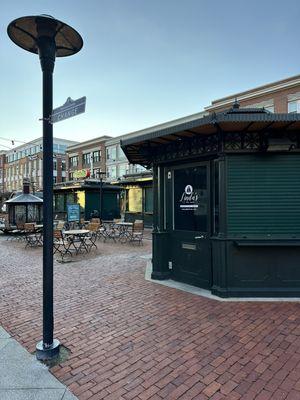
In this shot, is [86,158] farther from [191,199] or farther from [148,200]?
[191,199]

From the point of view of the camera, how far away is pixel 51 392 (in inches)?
97.7

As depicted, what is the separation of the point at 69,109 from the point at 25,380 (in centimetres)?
279

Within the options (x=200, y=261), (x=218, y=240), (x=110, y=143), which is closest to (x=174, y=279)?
(x=200, y=261)

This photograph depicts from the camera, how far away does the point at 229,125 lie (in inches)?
183

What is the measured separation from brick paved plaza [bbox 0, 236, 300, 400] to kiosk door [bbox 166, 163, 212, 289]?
1.87 ft

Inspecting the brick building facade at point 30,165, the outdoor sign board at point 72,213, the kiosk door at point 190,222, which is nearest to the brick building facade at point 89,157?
the brick building facade at point 30,165

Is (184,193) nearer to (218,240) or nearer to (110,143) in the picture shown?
(218,240)

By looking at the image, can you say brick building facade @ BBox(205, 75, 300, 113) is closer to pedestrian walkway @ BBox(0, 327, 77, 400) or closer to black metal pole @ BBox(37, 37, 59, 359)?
black metal pole @ BBox(37, 37, 59, 359)

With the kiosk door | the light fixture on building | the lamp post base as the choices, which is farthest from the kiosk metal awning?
the lamp post base

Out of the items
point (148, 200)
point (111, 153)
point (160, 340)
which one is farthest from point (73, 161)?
point (160, 340)

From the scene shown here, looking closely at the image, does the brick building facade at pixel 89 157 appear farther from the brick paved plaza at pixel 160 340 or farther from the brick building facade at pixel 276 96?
the brick paved plaza at pixel 160 340

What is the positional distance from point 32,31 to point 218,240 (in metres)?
4.15

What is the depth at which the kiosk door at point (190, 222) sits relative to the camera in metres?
5.41

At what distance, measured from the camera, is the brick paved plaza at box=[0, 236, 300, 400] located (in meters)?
2.56
